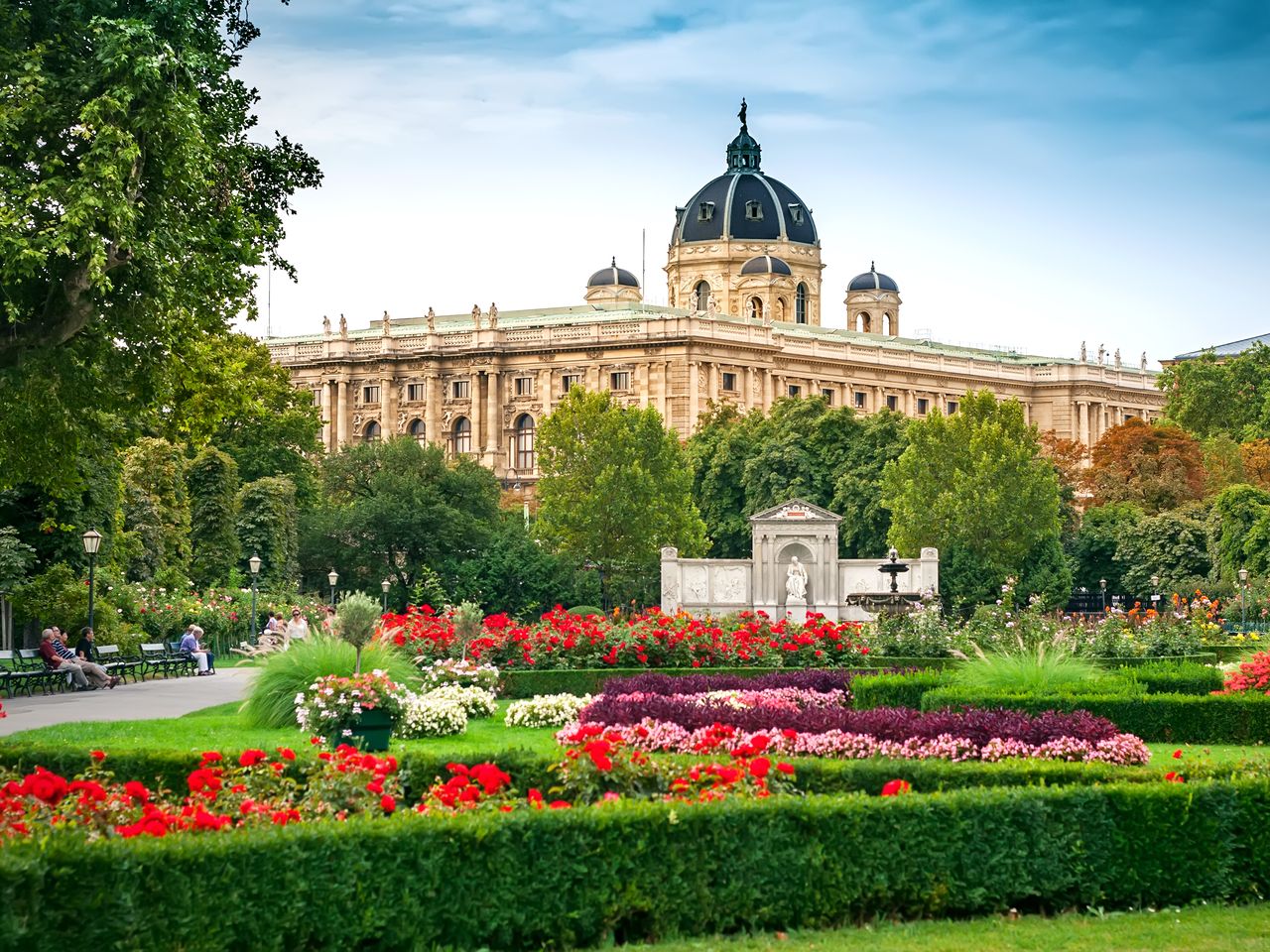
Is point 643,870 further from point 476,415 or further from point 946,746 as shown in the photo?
point 476,415

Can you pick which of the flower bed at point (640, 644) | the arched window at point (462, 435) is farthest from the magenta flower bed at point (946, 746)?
the arched window at point (462, 435)

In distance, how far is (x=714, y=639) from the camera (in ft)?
99.6

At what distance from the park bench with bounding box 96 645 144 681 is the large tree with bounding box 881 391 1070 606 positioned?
30416 mm

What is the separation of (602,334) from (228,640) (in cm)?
6371

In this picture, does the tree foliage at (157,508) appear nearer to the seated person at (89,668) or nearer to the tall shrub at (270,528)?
the tall shrub at (270,528)

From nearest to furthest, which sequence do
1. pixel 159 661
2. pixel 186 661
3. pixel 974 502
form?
1. pixel 159 661
2. pixel 186 661
3. pixel 974 502

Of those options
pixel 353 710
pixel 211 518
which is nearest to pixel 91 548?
pixel 353 710

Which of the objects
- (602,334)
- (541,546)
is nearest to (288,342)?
(602,334)

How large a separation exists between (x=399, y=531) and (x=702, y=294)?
66445mm

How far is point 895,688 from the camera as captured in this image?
22.9 metres

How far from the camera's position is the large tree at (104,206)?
71.8ft

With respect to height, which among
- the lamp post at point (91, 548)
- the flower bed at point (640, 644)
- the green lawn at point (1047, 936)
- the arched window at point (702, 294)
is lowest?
the green lawn at point (1047, 936)

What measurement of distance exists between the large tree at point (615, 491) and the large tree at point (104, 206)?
36.6 m

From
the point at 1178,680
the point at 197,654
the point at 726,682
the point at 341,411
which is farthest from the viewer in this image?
the point at 341,411
